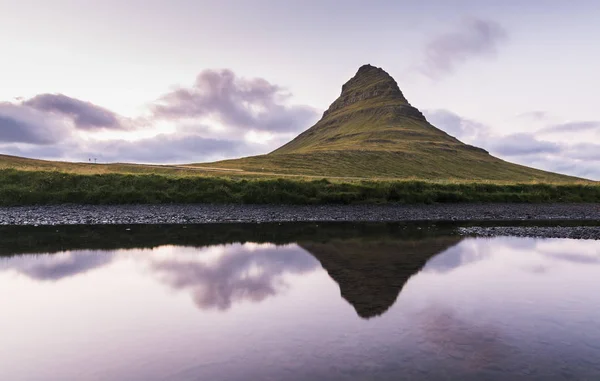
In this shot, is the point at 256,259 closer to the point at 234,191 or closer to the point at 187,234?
the point at 187,234

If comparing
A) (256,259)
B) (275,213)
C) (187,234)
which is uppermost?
(275,213)

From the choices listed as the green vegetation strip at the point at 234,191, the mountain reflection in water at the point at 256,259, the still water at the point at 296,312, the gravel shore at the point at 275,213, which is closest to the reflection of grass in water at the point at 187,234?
the mountain reflection in water at the point at 256,259

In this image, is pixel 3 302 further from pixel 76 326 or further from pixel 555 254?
pixel 555 254

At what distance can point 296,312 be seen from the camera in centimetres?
1828

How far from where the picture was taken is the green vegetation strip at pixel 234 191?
54.3 m

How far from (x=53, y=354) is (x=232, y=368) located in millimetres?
6433

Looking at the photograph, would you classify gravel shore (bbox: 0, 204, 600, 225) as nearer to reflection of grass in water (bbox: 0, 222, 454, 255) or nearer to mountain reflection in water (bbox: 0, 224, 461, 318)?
reflection of grass in water (bbox: 0, 222, 454, 255)

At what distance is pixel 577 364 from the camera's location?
12578 millimetres

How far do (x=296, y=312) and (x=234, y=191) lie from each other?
1747 inches

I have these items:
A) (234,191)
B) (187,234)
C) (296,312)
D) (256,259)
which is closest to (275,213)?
(234,191)

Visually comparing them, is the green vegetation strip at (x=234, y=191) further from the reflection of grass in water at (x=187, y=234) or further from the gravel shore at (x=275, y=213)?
the reflection of grass in water at (x=187, y=234)

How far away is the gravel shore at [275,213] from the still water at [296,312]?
1396cm

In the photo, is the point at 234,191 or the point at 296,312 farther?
the point at 234,191

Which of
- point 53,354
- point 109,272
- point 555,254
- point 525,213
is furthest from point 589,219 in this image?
point 53,354
